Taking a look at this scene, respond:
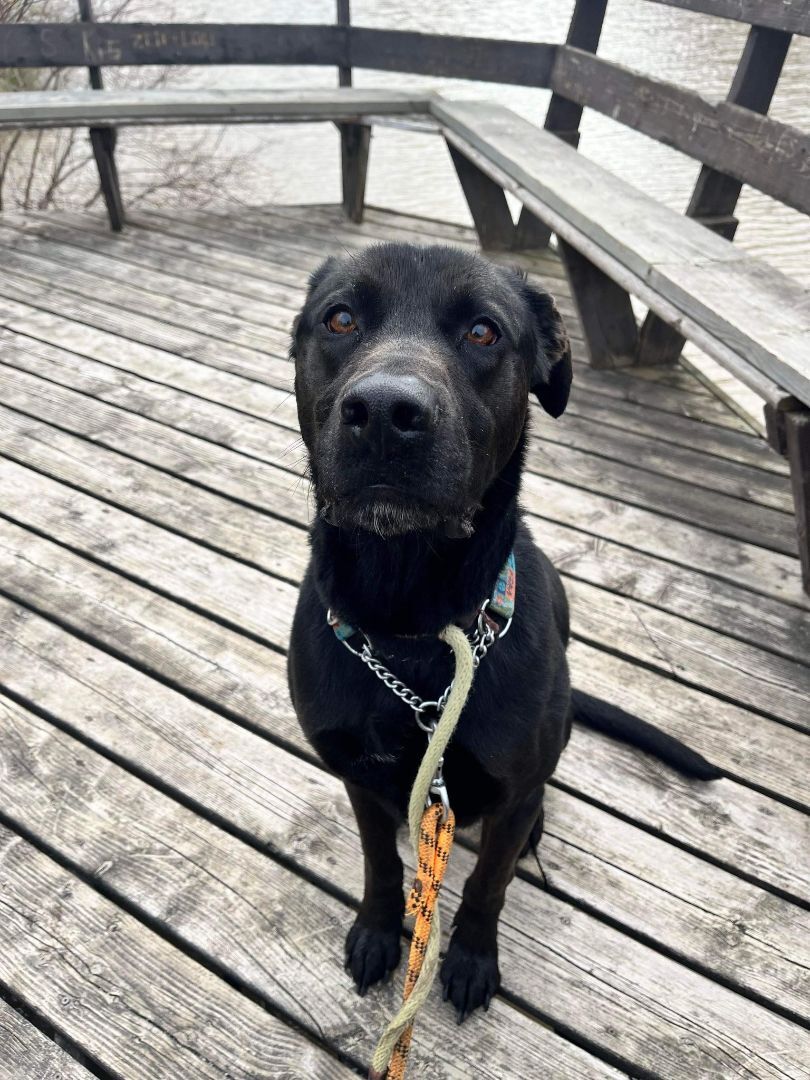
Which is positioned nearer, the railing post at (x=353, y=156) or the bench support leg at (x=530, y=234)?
the bench support leg at (x=530, y=234)

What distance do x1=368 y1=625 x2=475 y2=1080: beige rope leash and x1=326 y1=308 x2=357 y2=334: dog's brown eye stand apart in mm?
586

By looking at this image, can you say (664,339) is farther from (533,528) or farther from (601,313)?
(533,528)

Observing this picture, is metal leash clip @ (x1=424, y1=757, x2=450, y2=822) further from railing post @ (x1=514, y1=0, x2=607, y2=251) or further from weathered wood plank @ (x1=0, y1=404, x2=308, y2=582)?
railing post @ (x1=514, y1=0, x2=607, y2=251)

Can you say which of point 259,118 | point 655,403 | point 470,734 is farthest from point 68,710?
point 259,118

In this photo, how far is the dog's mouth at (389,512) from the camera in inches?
49.1

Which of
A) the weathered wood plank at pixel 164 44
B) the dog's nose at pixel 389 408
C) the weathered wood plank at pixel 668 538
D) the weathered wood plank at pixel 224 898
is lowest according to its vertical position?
the weathered wood plank at pixel 668 538

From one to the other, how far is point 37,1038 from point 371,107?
16.0ft

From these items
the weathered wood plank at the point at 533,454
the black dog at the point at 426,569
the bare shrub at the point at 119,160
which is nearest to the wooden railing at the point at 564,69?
the weathered wood plank at the point at 533,454

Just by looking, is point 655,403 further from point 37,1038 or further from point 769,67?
point 37,1038

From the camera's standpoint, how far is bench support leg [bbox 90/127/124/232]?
491 cm

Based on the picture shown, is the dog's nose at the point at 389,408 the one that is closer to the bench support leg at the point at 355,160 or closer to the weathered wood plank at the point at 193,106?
the weathered wood plank at the point at 193,106

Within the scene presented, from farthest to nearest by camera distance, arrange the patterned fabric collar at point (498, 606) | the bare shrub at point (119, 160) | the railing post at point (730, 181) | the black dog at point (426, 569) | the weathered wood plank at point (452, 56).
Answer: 1. the bare shrub at point (119, 160)
2. the weathered wood plank at point (452, 56)
3. the railing post at point (730, 181)
4. the patterned fabric collar at point (498, 606)
5. the black dog at point (426, 569)

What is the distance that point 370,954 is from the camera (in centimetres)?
Result: 158

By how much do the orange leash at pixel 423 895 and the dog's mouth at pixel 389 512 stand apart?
1.47ft
